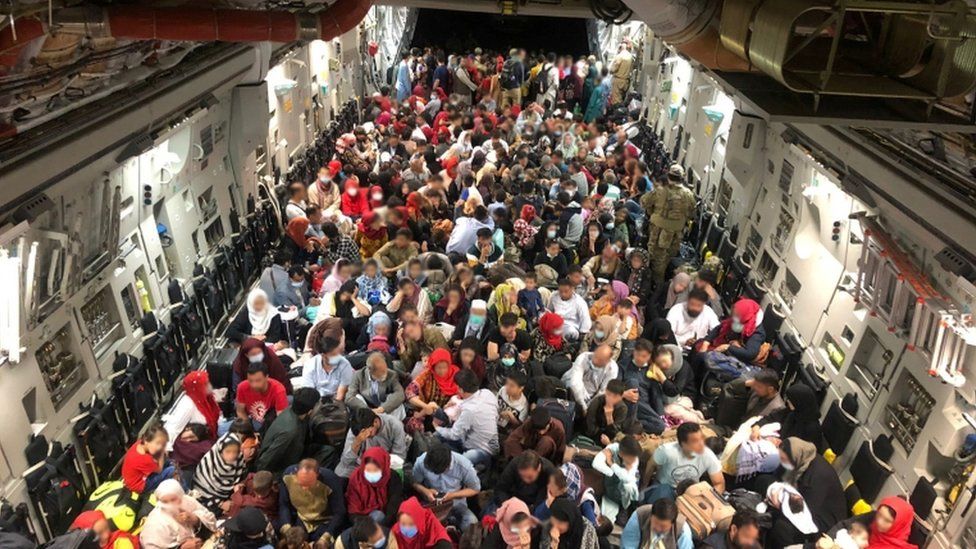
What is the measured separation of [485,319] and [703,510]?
252cm

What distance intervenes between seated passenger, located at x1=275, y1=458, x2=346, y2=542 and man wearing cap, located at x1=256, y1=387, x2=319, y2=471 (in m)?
0.29

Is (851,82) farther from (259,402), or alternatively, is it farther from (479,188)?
(479,188)

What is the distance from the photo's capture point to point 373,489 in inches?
181

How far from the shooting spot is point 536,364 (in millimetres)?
6133

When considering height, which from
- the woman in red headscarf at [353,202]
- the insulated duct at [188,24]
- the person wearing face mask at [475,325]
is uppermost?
the insulated duct at [188,24]

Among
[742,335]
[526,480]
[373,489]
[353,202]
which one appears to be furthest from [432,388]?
[353,202]

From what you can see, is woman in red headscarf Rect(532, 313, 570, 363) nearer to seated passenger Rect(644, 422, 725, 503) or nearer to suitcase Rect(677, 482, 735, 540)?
seated passenger Rect(644, 422, 725, 503)

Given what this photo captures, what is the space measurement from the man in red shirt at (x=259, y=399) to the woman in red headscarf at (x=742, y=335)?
3872 millimetres

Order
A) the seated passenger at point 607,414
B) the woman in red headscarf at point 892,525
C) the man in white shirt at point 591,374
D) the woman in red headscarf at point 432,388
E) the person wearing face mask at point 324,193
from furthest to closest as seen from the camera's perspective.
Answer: the person wearing face mask at point 324,193 → the man in white shirt at point 591,374 → the woman in red headscarf at point 432,388 → the seated passenger at point 607,414 → the woman in red headscarf at point 892,525

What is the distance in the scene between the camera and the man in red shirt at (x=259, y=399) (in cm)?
541

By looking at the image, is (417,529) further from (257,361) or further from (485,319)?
(485,319)

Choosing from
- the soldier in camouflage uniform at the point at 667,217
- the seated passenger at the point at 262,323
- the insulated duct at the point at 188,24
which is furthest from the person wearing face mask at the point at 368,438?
the soldier in camouflage uniform at the point at 667,217

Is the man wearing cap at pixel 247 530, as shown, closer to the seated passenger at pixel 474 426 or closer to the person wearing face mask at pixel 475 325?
the seated passenger at pixel 474 426

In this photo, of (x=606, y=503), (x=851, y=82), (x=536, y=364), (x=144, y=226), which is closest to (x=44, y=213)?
(x=144, y=226)
